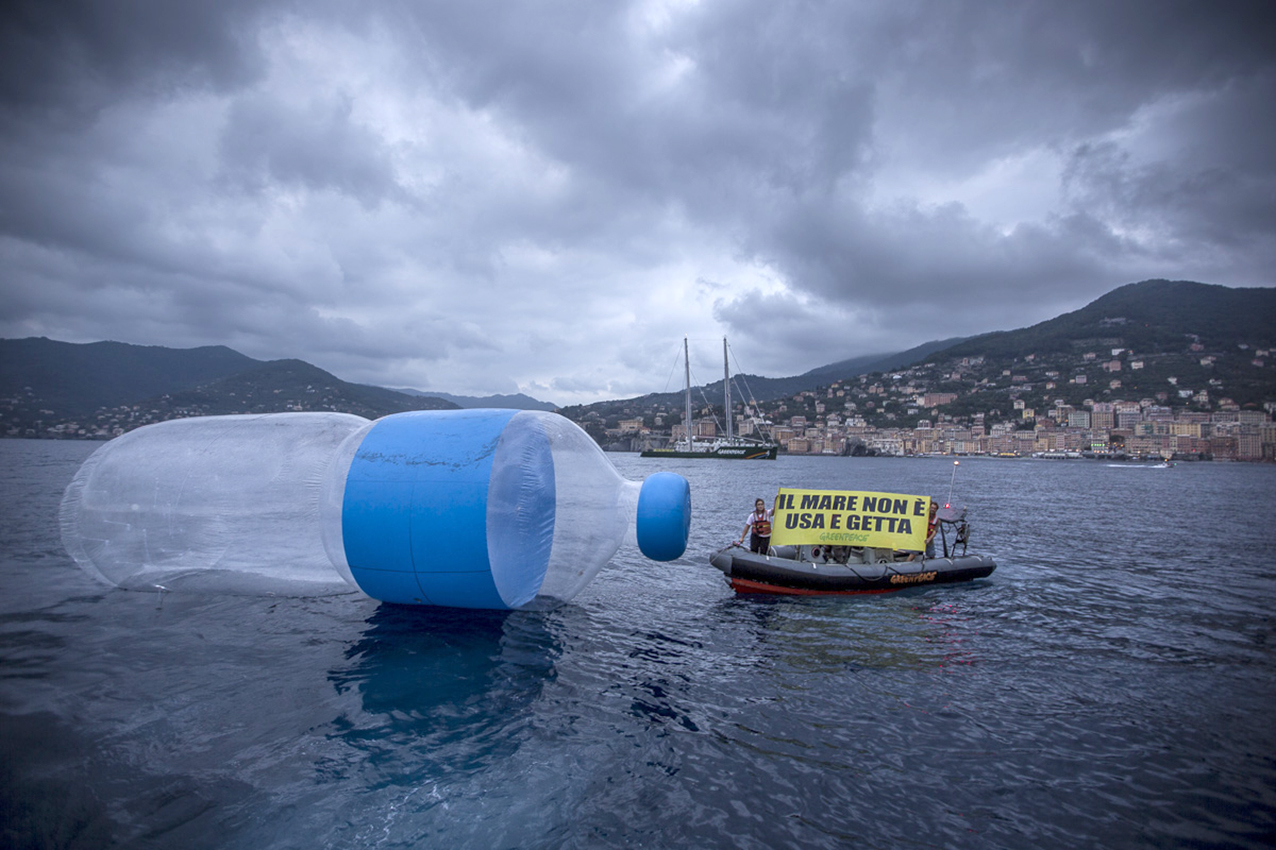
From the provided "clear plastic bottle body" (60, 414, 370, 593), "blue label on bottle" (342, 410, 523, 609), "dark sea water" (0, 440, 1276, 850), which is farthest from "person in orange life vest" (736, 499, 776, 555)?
"clear plastic bottle body" (60, 414, 370, 593)

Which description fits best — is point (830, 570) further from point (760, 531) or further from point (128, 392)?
point (128, 392)

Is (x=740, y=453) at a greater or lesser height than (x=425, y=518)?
lesser

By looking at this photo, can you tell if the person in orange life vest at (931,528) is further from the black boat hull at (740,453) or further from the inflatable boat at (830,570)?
the black boat hull at (740,453)

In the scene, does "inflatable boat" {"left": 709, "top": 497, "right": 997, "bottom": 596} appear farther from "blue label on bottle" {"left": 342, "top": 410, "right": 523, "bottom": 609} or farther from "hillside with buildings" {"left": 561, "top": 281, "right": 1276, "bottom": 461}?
"hillside with buildings" {"left": 561, "top": 281, "right": 1276, "bottom": 461}

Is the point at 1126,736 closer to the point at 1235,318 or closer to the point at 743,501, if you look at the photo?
the point at 743,501

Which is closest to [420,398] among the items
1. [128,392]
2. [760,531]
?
[128,392]

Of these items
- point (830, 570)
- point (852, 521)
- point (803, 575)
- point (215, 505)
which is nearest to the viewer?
point (215, 505)

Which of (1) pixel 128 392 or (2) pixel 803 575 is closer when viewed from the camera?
(2) pixel 803 575
